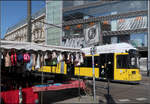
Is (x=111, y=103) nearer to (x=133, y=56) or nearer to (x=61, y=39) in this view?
(x=133, y=56)

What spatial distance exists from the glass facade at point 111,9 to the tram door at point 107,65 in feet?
58.1

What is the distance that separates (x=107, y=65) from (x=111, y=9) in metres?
20.1

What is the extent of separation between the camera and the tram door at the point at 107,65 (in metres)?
16.0

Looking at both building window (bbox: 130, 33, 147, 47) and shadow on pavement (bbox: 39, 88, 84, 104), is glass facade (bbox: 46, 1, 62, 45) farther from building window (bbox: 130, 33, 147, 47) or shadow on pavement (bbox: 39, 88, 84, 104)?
shadow on pavement (bbox: 39, 88, 84, 104)

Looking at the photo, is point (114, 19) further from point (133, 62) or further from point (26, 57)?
point (26, 57)

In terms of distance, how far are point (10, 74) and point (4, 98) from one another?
12.1ft

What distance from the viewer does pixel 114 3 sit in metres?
33.6

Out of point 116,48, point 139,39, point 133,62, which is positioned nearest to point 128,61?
point 133,62

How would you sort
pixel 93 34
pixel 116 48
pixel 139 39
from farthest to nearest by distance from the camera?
pixel 139 39
pixel 116 48
pixel 93 34

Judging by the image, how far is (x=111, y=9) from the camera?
33.8 meters

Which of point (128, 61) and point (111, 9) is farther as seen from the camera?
point (111, 9)

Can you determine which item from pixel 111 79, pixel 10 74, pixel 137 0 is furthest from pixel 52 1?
pixel 10 74

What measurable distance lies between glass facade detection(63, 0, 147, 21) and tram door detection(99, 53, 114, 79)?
1770 cm

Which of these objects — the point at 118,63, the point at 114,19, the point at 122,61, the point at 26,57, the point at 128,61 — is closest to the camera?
A: the point at 26,57
